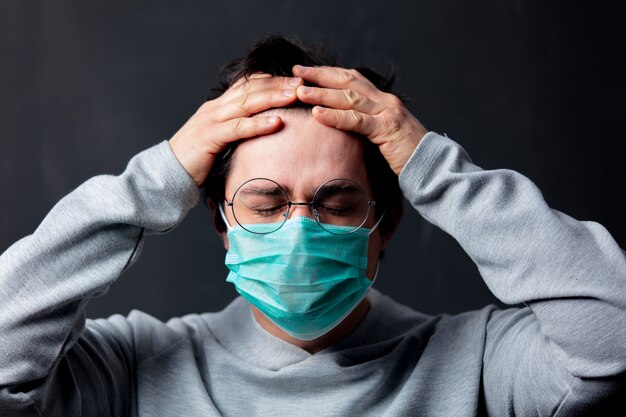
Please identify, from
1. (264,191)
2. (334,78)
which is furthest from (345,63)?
(264,191)

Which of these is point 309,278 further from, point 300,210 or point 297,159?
point 297,159

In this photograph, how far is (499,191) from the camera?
192cm

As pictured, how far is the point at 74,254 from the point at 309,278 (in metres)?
0.53

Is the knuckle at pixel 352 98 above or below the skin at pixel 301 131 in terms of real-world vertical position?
above

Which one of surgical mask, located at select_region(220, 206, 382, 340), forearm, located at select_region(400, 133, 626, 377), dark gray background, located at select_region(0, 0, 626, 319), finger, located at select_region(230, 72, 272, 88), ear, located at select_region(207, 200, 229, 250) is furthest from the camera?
dark gray background, located at select_region(0, 0, 626, 319)

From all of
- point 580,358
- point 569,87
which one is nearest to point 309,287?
point 580,358

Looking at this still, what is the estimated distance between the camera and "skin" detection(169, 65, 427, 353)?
2.03m

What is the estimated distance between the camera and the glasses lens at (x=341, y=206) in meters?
2.05

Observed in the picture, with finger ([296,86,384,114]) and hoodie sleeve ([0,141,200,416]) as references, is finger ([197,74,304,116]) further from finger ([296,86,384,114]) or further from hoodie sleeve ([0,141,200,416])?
hoodie sleeve ([0,141,200,416])

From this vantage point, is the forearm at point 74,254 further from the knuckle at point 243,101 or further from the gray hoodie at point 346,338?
the knuckle at point 243,101

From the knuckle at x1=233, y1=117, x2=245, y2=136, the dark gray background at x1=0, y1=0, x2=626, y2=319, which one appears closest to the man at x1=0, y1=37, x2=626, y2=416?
the knuckle at x1=233, y1=117, x2=245, y2=136

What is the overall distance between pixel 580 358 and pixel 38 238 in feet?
3.88

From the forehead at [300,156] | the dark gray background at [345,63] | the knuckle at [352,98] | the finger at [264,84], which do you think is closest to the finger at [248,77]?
the finger at [264,84]

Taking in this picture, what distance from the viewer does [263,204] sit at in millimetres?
2057
